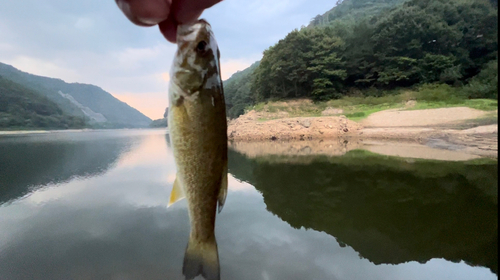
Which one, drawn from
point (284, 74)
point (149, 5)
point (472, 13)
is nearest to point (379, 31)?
point (472, 13)

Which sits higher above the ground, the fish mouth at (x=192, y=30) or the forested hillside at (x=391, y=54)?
the forested hillside at (x=391, y=54)

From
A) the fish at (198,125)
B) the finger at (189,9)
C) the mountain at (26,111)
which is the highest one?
the mountain at (26,111)

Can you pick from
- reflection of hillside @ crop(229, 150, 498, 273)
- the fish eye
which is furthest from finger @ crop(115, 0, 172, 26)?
reflection of hillside @ crop(229, 150, 498, 273)

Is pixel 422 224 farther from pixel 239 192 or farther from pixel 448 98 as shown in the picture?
pixel 448 98

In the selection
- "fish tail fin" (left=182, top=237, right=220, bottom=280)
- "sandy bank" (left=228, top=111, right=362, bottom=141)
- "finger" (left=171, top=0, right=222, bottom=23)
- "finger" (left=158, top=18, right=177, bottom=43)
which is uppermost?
"finger" (left=171, top=0, right=222, bottom=23)

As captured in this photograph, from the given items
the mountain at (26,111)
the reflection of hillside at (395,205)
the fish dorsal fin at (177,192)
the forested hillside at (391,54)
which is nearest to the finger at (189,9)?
the fish dorsal fin at (177,192)

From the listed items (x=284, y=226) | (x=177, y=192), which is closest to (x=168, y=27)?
(x=177, y=192)

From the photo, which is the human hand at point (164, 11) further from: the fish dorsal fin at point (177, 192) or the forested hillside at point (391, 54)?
the forested hillside at point (391, 54)

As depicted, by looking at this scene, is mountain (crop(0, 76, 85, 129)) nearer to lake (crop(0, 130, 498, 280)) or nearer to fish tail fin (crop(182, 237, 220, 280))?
lake (crop(0, 130, 498, 280))
